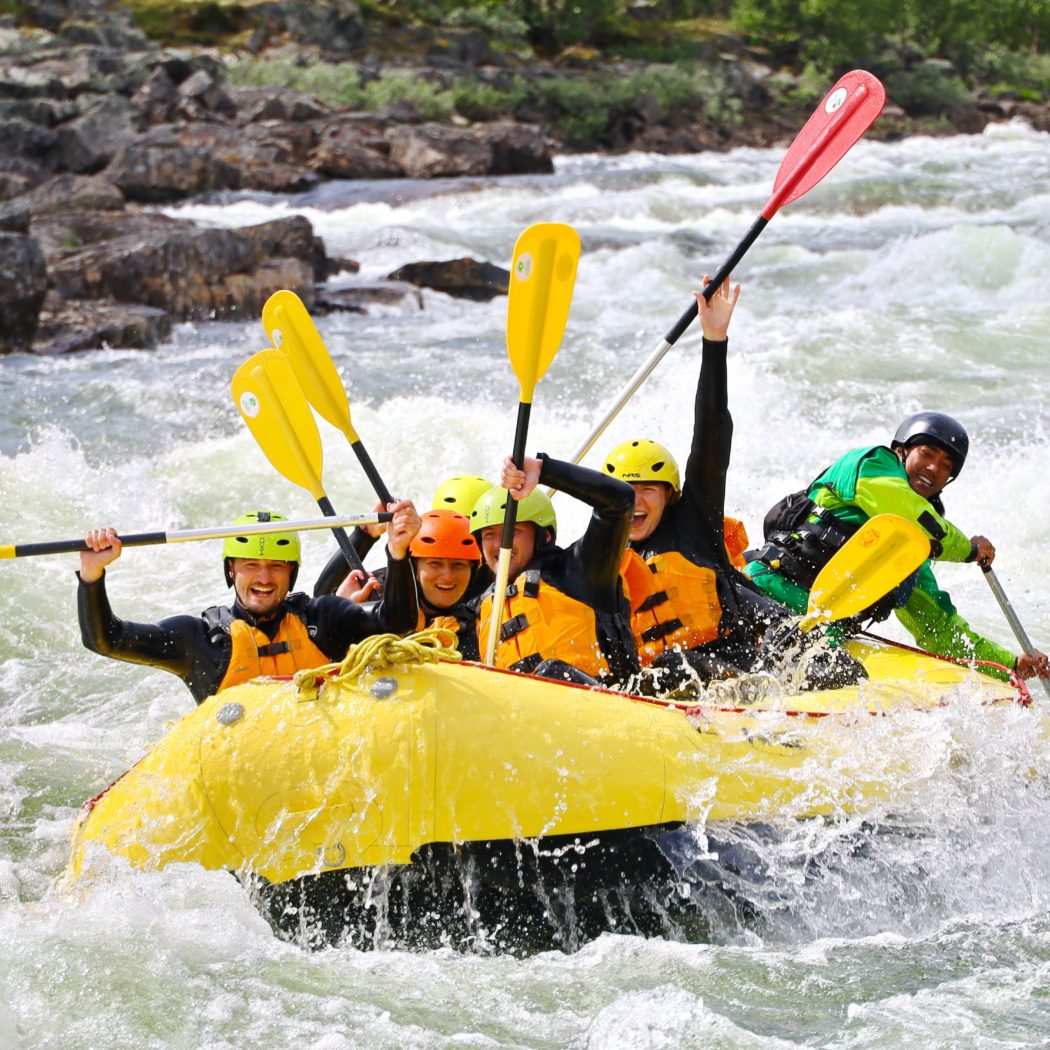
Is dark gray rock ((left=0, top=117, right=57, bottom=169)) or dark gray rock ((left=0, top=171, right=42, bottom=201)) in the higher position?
dark gray rock ((left=0, top=117, right=57, bottom=169))

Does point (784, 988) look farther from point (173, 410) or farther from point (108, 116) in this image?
point (108, 116)

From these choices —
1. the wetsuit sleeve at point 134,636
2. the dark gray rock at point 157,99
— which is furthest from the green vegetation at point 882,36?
the wetsuit sleeve at point 134,636

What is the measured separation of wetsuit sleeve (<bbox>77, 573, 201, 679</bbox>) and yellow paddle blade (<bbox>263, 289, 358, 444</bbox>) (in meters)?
1.10

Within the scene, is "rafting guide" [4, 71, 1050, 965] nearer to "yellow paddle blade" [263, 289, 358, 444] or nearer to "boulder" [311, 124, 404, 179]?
"yellow paddle blade" [263, 289, 358, 444]

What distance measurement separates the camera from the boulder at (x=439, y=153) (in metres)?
23.3

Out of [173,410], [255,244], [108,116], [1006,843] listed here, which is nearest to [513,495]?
[1006,843]

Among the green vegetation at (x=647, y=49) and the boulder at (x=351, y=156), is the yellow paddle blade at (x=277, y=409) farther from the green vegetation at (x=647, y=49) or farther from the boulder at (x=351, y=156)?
the green vegetation at (x=647, y=49)

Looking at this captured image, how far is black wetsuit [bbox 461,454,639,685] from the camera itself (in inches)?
155

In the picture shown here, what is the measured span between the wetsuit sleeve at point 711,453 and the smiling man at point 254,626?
91cm

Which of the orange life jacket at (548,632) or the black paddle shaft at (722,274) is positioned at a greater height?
the black paddle shaft at (722,274)

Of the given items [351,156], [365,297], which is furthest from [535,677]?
[351,156]

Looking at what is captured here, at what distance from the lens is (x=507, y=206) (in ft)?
68.8

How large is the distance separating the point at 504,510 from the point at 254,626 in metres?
0.88

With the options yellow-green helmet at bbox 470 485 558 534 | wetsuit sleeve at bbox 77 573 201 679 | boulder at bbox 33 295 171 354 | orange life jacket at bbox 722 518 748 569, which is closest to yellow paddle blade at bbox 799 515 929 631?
orange life jacket at bbox 722 518 748 569
